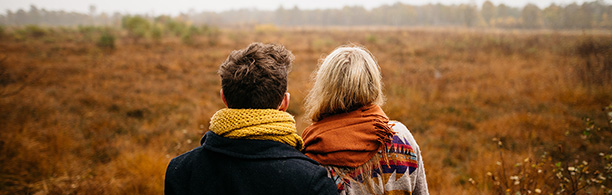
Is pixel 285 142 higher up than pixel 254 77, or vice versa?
pixel 254 77

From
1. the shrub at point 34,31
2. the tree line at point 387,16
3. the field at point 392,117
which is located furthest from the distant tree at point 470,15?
the shrub at point 34,31

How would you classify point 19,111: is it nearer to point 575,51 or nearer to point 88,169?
point 88,169

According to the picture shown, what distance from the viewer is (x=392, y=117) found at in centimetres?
661

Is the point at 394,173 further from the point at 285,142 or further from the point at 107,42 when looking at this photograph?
the point at 107,42

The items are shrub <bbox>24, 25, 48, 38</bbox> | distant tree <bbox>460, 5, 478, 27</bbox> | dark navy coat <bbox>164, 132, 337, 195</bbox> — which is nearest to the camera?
dark navy coat <bbox>164, 132, 337, 195</bbox>

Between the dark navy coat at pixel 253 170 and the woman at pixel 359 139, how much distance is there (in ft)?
0.97

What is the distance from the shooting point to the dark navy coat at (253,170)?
1.08 metres

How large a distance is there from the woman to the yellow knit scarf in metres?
0.33

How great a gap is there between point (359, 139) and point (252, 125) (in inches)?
23.6

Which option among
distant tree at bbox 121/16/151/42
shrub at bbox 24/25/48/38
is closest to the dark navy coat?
distant tree at bbox 121/16/151/42

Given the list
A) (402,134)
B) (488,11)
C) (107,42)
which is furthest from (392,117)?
(488,11)

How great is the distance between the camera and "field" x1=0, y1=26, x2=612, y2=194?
11.4 feet

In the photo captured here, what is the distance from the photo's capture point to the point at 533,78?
937 cm

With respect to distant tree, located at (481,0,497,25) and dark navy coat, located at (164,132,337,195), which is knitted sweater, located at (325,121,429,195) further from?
distant tree, located at (481,0,497,25)
